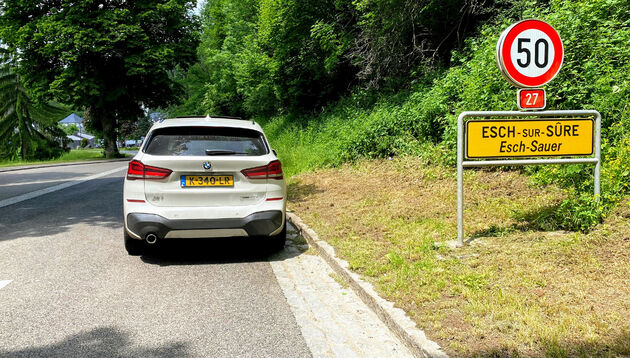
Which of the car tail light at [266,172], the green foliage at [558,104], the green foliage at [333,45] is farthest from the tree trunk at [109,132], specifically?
the car tail light at [266,172]

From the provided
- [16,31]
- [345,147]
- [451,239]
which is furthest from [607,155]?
[16,31]

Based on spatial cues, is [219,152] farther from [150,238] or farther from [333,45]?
[333,45]

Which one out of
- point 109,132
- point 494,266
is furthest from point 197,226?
point 109,132

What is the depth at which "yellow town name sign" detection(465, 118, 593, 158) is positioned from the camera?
4895 millimetres

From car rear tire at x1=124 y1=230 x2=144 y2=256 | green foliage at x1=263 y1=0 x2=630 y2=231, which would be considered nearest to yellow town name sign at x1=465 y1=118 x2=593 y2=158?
green foliage at x1=263 y1=0 x2=630 y2=231

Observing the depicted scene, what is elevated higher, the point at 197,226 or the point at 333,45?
the point at 333,45

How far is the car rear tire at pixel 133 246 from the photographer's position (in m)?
5.47

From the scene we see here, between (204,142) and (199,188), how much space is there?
1.99 feet

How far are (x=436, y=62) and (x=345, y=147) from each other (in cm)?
376

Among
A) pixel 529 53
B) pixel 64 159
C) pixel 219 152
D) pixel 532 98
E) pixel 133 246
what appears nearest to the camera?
pixel 529 53

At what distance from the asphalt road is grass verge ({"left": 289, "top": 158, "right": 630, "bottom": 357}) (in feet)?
3.59

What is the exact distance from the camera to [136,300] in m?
4.14

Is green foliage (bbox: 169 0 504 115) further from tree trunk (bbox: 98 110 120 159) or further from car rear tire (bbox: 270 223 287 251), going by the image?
tree trunk (bbox: 98 110 120 159)

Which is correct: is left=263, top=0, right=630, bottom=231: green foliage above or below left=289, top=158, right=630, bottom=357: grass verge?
above
